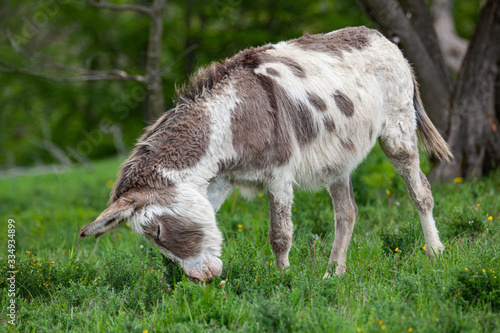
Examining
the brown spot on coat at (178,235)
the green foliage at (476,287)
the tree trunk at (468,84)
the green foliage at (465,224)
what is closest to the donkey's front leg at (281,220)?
the brown spot on coat at (178,235)

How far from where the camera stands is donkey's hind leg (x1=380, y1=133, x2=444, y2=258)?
13.8 ft

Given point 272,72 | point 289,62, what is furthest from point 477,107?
point 272,72

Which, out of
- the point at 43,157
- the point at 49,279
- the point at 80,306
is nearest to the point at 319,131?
the point at 80,306

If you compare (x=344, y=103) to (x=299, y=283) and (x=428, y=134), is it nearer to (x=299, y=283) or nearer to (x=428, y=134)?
(x=428, y=134)

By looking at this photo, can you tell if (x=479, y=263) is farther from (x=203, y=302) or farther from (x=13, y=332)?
(x=13, y=332)

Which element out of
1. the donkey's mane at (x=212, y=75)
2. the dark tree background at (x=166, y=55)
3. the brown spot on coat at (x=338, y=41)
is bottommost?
the dark tree background at (x=166, y=55)

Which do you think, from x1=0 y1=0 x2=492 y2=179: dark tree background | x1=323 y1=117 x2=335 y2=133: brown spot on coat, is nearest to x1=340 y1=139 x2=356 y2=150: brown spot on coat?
x1=323 y1=117 x2=335 y2=133: brown spot on coat

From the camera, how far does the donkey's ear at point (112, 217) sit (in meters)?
3.06

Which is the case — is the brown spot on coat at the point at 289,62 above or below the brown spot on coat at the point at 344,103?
above

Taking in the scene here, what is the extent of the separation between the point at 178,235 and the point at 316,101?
1.44m

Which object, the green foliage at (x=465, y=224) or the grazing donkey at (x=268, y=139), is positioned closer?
the grazing donkey at (x=268, y=139)

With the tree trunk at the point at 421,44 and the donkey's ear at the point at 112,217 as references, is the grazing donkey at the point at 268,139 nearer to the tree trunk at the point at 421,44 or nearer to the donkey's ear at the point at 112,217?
the donkey's ear at the point at 112,217

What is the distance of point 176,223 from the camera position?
10.6 feet

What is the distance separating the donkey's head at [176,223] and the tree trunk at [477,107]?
12.7ft
